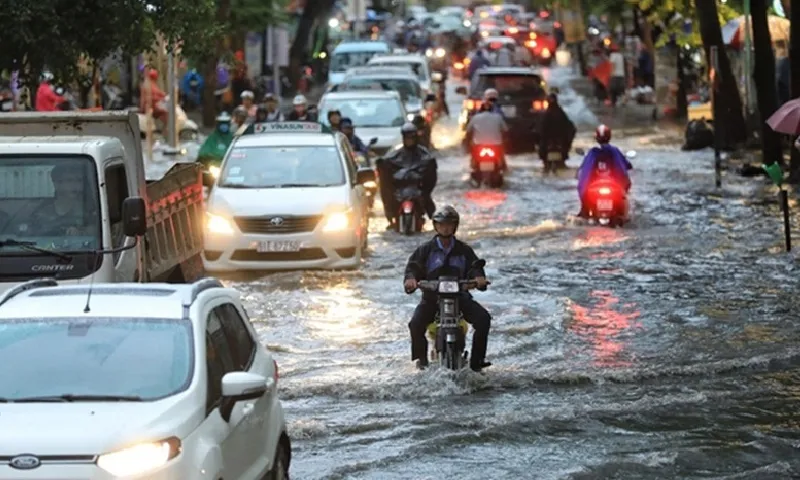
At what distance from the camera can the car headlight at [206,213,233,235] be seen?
2073cm

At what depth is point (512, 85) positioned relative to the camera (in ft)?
127

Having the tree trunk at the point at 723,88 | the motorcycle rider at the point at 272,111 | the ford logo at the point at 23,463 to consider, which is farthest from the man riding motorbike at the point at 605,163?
the ford logo at the point at 23,463

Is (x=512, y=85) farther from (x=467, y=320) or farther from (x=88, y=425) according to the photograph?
(x=88, y=425)

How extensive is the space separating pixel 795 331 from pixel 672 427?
4.70 meters

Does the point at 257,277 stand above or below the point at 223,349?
below

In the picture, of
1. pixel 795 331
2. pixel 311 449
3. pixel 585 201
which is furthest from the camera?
pixel 585 201

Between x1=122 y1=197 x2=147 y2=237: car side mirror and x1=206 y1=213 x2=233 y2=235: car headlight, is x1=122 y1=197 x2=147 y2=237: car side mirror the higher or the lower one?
the higher one

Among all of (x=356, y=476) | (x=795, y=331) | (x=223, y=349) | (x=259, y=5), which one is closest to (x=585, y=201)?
(x=795, y=331)

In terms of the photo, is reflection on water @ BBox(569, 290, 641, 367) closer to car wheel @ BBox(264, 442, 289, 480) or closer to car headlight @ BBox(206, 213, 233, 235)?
car headlight @ BBox(206, 213, 233, 235)

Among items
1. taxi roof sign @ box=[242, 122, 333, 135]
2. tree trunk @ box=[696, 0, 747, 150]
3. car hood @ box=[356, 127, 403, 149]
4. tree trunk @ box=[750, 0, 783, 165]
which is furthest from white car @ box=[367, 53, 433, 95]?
taxi roof sign @ box=[242, 122, 333, 135]

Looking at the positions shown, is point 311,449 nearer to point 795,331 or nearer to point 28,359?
point 28,359

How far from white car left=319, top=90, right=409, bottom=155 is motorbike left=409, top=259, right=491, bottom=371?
1779 centimetres

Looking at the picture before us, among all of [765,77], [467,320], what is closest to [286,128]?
[467,320]

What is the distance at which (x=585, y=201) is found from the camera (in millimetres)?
25922
